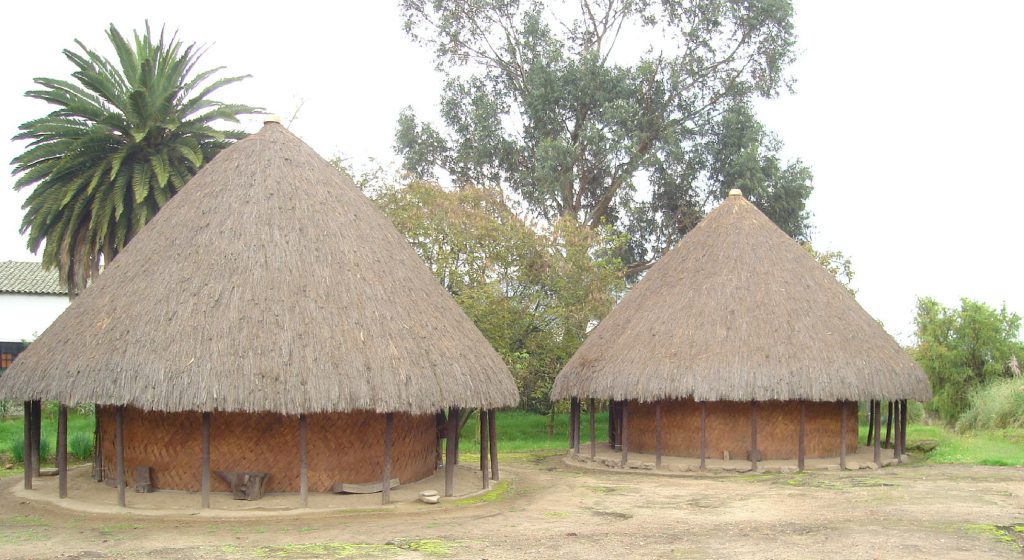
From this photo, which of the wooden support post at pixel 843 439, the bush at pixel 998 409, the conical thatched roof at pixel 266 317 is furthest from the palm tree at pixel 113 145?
the bush at pixel 998 409

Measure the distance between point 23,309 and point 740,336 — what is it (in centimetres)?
3260

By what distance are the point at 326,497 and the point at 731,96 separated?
28573 millimetres

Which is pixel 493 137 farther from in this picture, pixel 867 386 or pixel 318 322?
pixel 318 322

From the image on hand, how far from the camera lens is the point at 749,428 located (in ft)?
69.8

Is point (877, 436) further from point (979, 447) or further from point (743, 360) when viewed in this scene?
point (743, 360)

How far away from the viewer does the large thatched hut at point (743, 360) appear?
20.2 meters

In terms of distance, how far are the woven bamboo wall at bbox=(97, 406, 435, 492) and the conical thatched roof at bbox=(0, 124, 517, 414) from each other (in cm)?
158

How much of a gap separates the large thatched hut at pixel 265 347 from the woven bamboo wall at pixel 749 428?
21.3ft

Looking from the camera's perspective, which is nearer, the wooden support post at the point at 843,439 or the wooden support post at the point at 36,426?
the wooden support post at the point at 36,426

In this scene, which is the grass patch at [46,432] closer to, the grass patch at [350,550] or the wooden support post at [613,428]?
the grass patch at [350,550]

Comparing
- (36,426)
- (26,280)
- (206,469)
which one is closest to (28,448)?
(36,426)

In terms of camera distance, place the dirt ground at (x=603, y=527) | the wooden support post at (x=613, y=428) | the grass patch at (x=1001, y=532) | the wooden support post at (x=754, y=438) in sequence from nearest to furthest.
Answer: the dirt ground at (x=603, y=527) → the grass patch at (x=1001, y=532) → the wooden support post at (x=754, y=438) → the wooden support post at (x=613, y=428)

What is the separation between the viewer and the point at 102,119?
81.4 ft

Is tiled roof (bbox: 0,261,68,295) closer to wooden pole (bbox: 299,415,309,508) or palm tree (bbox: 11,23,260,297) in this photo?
palm tree (bbox: 11,23,260,297)
